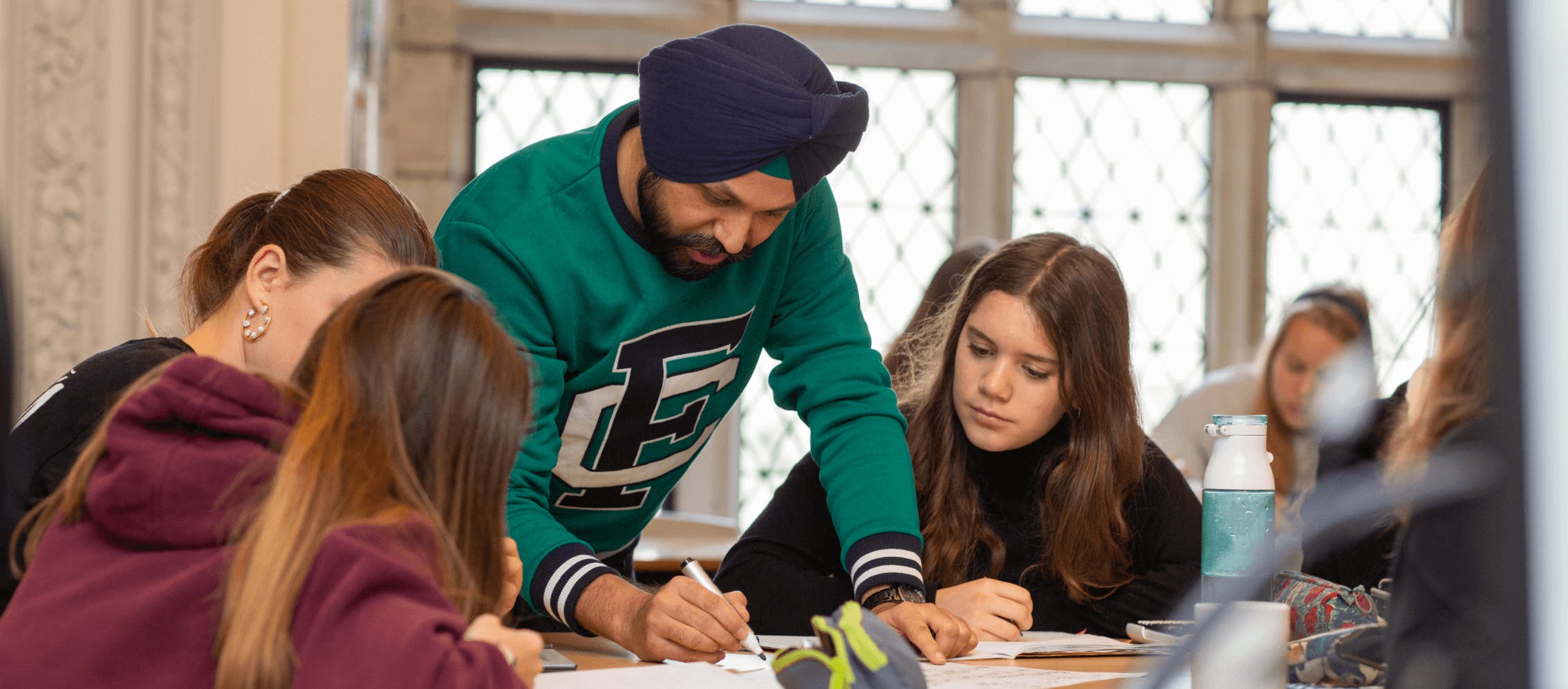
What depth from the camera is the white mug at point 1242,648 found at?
446 mm

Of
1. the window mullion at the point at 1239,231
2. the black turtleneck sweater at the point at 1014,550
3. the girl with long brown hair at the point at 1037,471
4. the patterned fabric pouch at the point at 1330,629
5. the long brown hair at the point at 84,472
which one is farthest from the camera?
the window mullion at the point at 1239,231

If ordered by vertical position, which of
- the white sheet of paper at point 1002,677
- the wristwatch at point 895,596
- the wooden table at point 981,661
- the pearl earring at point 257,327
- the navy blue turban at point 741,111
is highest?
the navy blue turban at point 741,111

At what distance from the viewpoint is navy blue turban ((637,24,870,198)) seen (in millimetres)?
1645

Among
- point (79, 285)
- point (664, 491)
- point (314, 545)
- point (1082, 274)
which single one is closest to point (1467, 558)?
point (314, 545)

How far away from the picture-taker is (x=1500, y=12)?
0.29 meters

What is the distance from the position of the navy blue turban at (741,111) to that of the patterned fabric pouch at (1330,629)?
759 millimetres

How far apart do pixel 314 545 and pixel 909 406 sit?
1543mm

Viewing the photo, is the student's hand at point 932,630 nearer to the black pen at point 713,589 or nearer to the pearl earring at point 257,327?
the black pen at point 713,589

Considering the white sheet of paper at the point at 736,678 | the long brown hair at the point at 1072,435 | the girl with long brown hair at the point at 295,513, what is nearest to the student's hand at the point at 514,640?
the girl with long brown hair at the point at 295,513

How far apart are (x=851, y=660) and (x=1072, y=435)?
1.18 metres

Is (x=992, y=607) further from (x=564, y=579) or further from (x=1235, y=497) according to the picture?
(x=564, y=579)

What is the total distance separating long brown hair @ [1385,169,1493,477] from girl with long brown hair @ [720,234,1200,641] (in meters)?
1.55

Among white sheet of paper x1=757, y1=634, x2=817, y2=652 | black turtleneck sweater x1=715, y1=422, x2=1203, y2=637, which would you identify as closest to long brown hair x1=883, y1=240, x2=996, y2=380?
black turtleneck sweater x1=715, y1=422, x2=1203, y2=637

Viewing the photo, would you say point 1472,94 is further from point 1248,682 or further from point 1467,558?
point 1248,682
